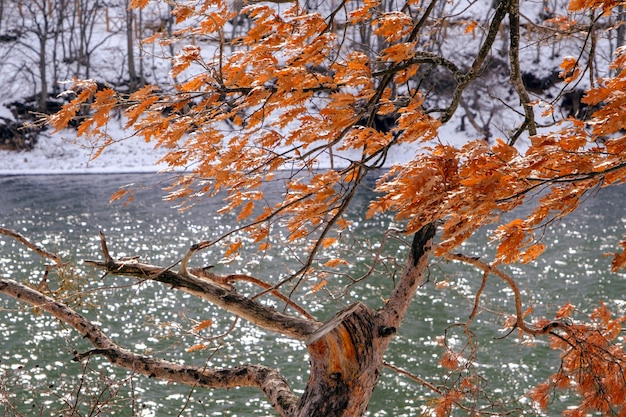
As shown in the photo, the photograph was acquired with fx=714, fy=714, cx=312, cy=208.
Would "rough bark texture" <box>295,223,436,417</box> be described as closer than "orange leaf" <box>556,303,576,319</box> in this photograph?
Yes

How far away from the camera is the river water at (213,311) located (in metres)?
8.83

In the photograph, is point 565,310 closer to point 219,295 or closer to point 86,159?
point 219,295

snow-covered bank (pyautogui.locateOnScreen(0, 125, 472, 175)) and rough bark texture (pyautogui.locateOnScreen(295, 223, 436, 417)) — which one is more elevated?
rough bark texture (pyautogui.locateOnScreen(295, 223, 436, 417))

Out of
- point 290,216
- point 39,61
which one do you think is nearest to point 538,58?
point 39,61

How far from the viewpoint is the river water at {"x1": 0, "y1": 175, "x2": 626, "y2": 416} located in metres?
8.83

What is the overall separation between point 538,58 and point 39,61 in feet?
76.6

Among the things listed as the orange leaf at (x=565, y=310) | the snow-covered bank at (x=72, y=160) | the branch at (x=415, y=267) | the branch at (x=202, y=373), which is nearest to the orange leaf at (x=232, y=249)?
the branch at (x=202, y=373)

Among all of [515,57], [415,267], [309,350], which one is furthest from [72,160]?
[309,350]

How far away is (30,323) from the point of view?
1127cm

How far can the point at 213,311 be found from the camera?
1217cm

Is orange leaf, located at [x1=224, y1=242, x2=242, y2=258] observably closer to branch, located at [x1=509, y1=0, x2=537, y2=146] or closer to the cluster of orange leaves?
branch, located at [x1=509, y1=0, x2=537, y2=146]

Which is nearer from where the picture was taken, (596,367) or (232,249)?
(232,249)

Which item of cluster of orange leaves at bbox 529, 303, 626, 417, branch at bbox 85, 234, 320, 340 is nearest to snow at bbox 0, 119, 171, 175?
cluster of orange leaves at bbox 529, 303, 626, 417

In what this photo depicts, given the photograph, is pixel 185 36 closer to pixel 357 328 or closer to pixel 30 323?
pixel 357 328
